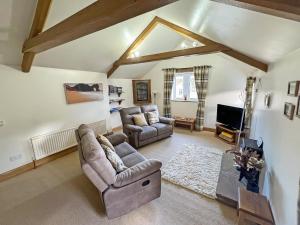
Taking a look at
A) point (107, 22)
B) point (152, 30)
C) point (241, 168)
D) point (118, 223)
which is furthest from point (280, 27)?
point (152, 30)

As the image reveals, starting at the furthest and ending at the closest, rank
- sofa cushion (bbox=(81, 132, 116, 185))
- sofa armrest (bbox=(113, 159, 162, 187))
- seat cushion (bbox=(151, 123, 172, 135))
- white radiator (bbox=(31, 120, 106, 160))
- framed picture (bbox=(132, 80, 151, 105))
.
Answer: framed picture (bbox=(132, 80, 151, 105)) → seat cushion (bbox=(151, 123, 172, 135)) → white radiator (bbox=(31, 120, 106, 160)) → sofa armrest (bbox=(113, 159, 162, 187)) → sofa cushion (bbox=(81, 132, 116, 185))

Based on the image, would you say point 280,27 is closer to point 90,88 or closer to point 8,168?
point 90,88

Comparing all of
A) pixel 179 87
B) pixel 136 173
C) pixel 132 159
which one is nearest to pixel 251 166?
pixel 136 173

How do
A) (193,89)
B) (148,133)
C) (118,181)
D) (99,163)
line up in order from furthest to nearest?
1. (193,89)
2. (148,133)
3. (118,181)
4. (99,163)

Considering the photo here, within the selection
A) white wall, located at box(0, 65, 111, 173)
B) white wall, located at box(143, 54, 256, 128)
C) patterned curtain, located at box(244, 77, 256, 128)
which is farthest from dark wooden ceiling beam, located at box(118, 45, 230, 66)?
patterned curtain, located at box(244, 77, 256, 128)

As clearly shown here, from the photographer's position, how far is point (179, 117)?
18.9 feet

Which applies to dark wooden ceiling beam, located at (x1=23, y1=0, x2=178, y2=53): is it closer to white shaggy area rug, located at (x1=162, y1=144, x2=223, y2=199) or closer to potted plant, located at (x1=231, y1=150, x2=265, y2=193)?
potted plant, located at (x1=231, y1=150, x2=265, y2=193)

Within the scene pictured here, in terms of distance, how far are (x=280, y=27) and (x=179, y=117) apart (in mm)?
4567

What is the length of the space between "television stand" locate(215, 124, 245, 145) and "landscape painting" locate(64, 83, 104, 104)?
3.81m

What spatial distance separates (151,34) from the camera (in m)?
4.10

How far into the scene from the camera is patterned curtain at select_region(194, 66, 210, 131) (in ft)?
16.3

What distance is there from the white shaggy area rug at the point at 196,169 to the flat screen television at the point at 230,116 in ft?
3.14

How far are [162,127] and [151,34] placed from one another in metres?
2.61

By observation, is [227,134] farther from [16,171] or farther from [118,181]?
[16,171]
